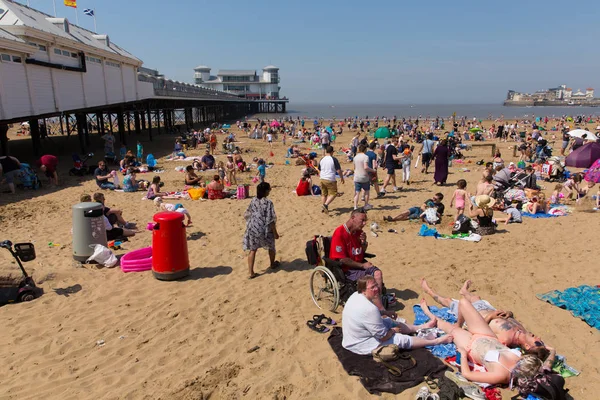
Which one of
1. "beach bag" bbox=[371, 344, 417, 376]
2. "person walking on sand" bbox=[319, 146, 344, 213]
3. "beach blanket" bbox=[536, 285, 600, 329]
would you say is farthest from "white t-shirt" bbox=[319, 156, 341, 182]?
"beach bag" bbox=[371, 344, 417, 376]

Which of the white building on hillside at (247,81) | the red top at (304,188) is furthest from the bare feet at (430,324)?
the white building on hillside at (247,81)

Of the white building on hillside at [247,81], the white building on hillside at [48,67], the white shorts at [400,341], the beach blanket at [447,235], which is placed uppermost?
the white building on hillside at [247,81]

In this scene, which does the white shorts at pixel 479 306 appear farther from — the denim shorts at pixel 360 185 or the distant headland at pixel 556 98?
the distant headland at pixel 556 98

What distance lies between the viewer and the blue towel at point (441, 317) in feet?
13.7

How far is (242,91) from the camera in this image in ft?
326

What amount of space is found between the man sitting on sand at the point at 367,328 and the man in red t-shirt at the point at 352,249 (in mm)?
744

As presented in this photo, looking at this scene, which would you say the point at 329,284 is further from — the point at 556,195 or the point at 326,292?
the point at 556,195

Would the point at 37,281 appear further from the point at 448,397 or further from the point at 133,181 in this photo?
the point at 133,181

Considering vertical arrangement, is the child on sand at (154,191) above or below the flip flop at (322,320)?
above

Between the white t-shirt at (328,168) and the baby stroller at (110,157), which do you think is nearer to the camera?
the white t-shirt at (328,168)

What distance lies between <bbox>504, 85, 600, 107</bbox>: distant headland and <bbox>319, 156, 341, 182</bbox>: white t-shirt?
167550 mm

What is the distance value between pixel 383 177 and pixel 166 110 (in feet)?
101

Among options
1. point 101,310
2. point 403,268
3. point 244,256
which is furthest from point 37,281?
point 403,268

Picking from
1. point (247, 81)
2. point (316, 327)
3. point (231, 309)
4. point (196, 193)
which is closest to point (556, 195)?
point (316, 327)
